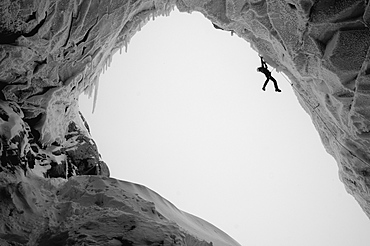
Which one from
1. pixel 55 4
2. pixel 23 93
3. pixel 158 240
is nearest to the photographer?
pixel 158 240

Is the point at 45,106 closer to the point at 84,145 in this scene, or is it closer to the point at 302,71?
the point at 84,145

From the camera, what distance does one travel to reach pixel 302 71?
16.6 feet

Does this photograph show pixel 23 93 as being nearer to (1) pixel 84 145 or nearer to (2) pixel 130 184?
(1) pixel 84 145

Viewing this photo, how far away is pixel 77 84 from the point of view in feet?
21.6

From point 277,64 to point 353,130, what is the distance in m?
2.32

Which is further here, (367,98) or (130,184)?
(130,184)

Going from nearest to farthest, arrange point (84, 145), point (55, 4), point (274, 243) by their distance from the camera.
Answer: point (55, 4)
point (84, 145)
point (274, 243)

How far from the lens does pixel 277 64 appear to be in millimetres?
6266

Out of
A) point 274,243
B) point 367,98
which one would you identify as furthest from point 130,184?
point 274,243

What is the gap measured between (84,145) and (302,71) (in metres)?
5.35

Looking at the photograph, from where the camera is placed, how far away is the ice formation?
3.93 m

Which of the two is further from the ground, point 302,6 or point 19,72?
point 302,6

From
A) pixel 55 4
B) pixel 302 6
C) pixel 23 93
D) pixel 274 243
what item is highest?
pixel 55 4

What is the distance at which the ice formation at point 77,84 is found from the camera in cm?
393
